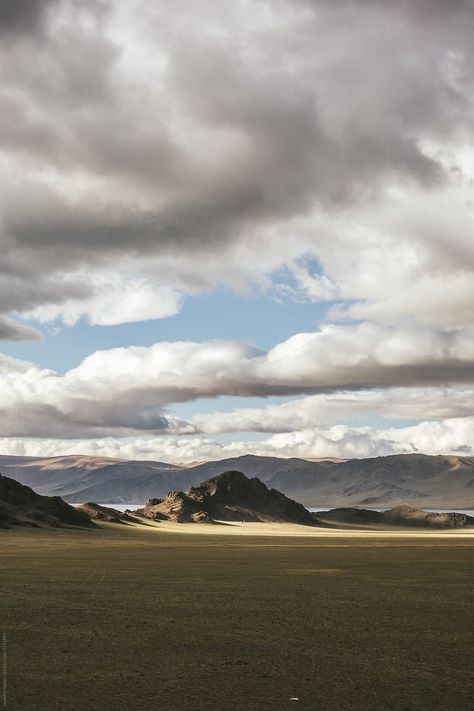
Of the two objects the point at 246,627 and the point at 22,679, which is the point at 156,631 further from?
the point at 22,679

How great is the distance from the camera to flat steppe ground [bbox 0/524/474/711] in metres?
12.8

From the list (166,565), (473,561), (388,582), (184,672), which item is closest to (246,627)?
(184,672)

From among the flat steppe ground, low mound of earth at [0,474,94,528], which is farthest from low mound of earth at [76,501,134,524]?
the flat steppe ground

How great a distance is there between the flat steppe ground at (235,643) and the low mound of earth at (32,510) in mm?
84267

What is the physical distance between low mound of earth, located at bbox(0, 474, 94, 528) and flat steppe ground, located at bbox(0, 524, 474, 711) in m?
84.3

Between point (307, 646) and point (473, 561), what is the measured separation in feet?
132

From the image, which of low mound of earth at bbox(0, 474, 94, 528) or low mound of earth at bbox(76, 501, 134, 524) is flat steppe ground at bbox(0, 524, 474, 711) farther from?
low mound of earth at bbox(76, 501, 134, 524)

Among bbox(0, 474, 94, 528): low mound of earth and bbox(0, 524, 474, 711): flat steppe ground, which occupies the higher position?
bbox(0, 524, 474, 711): flat steppe ground

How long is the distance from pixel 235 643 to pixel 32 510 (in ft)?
377

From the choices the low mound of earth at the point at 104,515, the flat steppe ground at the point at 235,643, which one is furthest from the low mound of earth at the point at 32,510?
the flat steppe ground at the point at 235,643

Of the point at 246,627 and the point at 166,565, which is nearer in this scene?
the point at 246,627

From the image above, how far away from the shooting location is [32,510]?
126 m

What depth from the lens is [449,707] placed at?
40.4 feet

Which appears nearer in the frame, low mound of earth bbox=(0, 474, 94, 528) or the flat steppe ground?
the flat steppe ground
